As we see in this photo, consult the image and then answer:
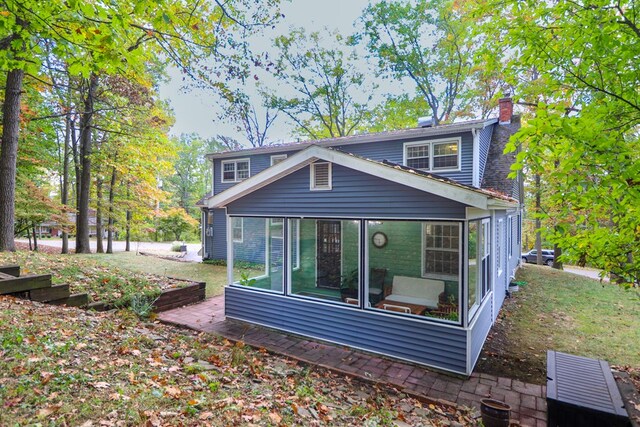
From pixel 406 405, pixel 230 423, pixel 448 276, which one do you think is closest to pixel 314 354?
pixel 406 405

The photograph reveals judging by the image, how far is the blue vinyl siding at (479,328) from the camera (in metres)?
5.55

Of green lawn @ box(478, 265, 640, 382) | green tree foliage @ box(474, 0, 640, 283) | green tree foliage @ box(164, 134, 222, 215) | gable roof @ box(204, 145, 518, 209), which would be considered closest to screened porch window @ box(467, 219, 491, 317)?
gable roof @ box(204, 145, 518, 209)

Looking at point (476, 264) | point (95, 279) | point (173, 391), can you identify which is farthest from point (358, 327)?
point (95, 279)

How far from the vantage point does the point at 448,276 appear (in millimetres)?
8031

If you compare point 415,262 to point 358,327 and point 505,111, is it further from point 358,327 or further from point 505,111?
point 505,111

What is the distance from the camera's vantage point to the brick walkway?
4648 millimetres

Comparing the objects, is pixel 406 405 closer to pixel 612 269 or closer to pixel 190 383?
pixel 190 383

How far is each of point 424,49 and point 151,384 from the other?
68.9 ft

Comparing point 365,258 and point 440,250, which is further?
point 440,250

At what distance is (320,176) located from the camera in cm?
651

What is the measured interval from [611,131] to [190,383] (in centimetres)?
546

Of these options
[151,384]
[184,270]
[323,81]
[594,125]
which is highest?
[323,81]

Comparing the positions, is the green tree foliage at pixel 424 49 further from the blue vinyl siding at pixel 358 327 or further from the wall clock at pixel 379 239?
the blue vinyl siding at pixel 358 327

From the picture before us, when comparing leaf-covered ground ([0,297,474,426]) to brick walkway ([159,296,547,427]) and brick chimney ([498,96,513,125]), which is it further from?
brick chimney ([498,96,513,125])
